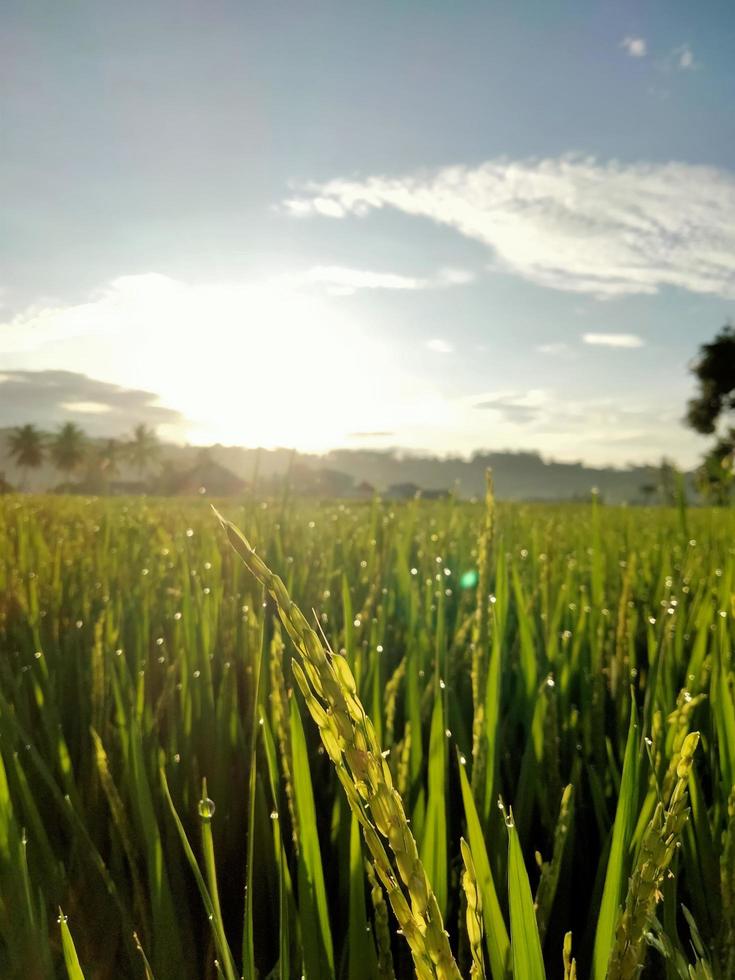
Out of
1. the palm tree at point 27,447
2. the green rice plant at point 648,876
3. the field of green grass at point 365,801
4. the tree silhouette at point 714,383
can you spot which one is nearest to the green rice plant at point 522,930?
the field of green grass at point 365,801

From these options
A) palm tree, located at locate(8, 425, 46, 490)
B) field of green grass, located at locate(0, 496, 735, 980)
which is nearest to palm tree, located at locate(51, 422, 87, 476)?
palm tree, located at locate(8, 425, 46, 490)

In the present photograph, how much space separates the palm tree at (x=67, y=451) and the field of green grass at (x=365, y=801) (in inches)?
3303

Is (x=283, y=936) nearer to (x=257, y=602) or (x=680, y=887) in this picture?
(x=680, y=887)

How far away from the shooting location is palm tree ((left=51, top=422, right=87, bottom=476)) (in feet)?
268

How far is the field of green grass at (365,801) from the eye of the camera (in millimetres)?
401

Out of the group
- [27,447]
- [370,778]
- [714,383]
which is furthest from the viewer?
[27,447]

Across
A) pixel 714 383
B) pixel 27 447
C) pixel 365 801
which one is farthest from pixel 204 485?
pixel 27 447

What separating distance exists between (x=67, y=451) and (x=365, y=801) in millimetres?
88114

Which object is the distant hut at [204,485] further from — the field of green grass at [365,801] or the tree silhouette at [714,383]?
the tree silhouette at [714,383]

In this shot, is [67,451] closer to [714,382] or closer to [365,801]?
[714,382]

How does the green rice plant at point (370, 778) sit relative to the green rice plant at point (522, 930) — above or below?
above

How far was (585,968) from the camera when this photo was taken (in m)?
0.75

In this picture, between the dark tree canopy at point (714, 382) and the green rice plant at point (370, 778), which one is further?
the dark tree canopy at point (714, 382)

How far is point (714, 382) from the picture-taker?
3984 cm
